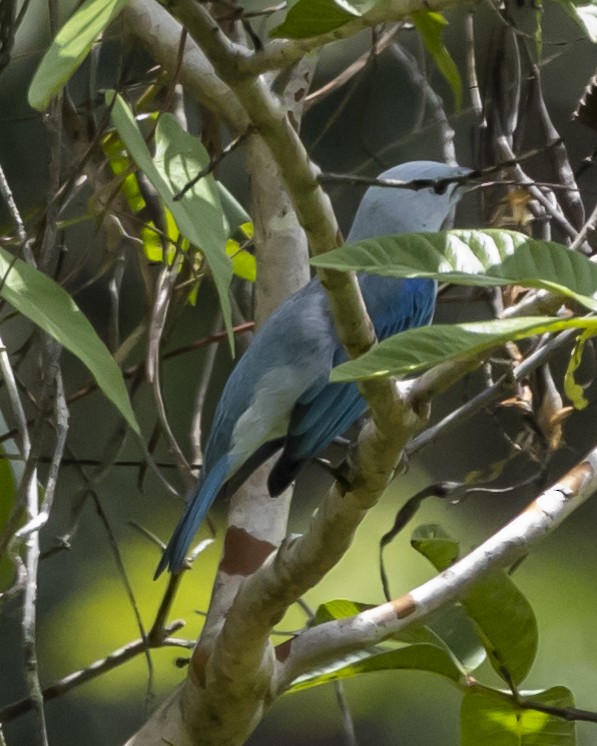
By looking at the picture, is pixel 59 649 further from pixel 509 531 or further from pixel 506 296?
pixel 509 531

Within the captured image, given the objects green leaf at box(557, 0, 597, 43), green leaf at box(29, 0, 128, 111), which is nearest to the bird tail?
green leaf at box(557, 0, 597, 43)

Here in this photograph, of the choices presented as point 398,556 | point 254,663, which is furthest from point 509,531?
point 398,556

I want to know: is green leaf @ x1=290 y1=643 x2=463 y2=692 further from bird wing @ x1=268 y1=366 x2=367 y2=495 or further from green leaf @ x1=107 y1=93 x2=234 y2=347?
green leaf @ x1=107 y1=93 x2=234 y2=347

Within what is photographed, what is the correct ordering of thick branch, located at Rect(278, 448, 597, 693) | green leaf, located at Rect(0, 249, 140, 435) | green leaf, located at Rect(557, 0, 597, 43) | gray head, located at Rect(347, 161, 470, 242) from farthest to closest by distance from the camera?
gray head, located at Rect(347, 161, 470, 242), thick branch, located at Rect(278, 448, 597, 693), green leaf, located at Rect(557, 0, 597, 43), green leaf, located at Rect(0, 249, 140, 435)

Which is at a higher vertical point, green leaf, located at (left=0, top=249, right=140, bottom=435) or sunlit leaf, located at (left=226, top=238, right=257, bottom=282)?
sunlit leaf, located at (left=226, top=238, right=257, bottom=282)

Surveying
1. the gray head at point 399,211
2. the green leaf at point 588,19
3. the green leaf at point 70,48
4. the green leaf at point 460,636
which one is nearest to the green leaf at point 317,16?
the green leaf at point 70,48

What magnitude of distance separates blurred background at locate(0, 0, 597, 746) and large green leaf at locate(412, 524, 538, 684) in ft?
4.30

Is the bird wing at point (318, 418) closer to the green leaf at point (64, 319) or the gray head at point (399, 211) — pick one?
the gray head at point (399, 211)

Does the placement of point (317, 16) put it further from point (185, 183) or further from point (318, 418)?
point (318, 418)

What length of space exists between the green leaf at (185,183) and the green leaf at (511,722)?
0.66 meters

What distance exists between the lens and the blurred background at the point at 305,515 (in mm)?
2846

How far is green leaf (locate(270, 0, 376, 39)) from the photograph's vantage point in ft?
2.48

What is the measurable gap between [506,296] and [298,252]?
0.39m

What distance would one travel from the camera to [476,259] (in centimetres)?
86
